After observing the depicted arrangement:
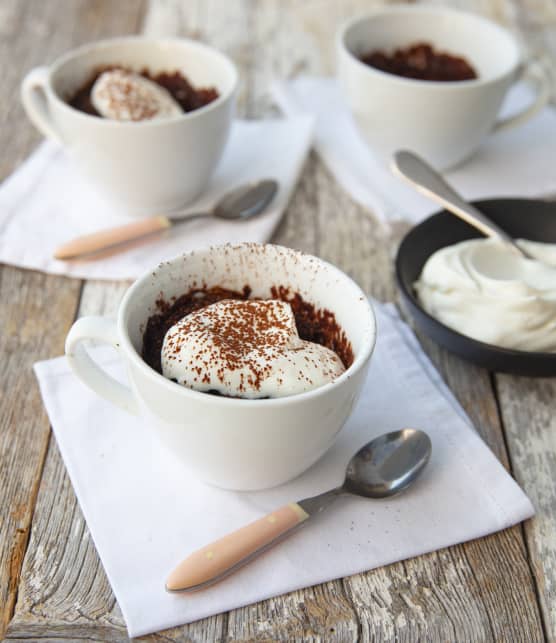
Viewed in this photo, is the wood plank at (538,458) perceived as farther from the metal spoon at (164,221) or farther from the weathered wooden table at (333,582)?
the metal spoon at (164,221)

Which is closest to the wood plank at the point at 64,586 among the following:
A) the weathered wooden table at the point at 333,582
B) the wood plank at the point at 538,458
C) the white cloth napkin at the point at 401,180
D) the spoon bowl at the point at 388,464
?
the weathered wooden table at the point at 333,582

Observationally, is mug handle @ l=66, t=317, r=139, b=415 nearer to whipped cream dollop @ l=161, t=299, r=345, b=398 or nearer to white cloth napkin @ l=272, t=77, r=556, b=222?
whipped cream dollop @ l=161, t=299, r=345, b=398

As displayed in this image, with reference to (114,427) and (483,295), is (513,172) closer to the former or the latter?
(483,295)

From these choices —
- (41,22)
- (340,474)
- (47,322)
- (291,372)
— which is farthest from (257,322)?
(41,22)

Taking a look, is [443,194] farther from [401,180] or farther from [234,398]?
[234,398]

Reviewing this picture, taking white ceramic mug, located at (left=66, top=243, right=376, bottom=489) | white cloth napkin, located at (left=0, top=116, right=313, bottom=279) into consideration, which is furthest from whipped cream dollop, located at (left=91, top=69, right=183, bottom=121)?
white ceramic mug, located at (left=66, top=243, right=376, bottom=489)

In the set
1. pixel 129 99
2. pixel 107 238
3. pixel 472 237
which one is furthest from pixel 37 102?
pixel 472 237
